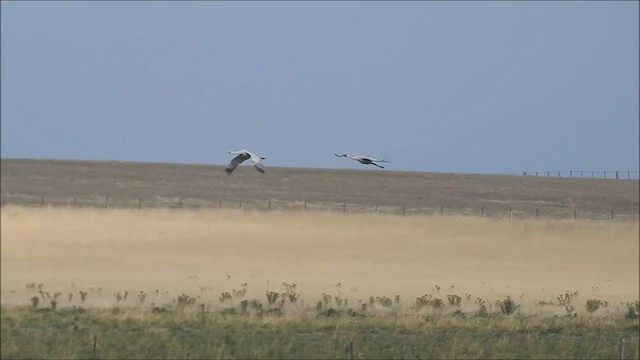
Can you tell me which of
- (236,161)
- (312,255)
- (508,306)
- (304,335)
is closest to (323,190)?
(312,255)

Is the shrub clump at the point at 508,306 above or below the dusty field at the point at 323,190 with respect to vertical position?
below

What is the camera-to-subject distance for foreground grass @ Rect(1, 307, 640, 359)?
54.6 ft

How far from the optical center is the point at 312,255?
3959cm

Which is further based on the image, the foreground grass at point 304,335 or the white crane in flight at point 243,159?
the foreground grass at point 304,335

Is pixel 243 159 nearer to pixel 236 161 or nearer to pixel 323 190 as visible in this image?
pixel 236 161

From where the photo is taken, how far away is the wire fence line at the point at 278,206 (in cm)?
5050

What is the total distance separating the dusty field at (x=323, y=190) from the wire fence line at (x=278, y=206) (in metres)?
0.07

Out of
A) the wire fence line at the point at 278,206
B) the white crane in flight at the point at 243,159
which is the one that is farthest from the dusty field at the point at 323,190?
the white crane in flight at the point at 243,159

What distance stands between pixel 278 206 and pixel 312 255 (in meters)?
13.8

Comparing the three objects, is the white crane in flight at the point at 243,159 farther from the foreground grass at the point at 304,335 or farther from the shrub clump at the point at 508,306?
the shrub clump at the point at 508,306

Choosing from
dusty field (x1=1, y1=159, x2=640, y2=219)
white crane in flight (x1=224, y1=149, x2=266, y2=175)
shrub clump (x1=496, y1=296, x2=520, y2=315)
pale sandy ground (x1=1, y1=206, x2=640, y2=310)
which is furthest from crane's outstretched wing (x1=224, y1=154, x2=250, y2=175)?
dusty field (x1=1, y1=159, x2=640, y2=219)

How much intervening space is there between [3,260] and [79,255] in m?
3.76

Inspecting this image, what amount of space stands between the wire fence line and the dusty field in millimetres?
67

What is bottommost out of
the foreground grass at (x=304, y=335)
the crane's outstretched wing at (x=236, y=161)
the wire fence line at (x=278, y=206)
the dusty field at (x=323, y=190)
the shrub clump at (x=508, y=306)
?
the foreground grass at (x=304, y=335)
